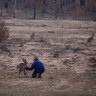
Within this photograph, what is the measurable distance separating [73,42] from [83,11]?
2418 centimetres

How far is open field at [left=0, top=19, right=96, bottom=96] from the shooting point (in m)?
9.22

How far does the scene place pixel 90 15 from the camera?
160 ft

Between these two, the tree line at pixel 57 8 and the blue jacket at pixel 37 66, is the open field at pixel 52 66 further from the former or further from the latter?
the tree line at pixel 57 8

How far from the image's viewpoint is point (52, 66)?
→ 1441 centimetres

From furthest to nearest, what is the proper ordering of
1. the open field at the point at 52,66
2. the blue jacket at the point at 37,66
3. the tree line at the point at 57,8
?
the tree line at the point at 57,8
the blue jacket at the point at 37,66
the open field at the point at 52,66

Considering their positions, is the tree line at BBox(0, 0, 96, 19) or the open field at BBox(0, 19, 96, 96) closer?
the open field at BBox(0, 19, 96, 96)

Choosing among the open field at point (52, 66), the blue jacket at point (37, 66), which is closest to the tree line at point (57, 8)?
the open field at point (52, 66)

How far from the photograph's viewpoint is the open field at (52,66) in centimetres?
922

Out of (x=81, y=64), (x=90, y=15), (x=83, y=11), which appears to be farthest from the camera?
(x=90, y=15)

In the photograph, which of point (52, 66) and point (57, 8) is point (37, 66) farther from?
point (57, 8)

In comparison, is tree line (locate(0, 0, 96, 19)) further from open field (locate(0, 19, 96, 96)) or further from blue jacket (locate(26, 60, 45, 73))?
blue jacket (locate(26, 60, 45, 73))

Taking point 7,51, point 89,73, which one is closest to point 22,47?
point 7,51

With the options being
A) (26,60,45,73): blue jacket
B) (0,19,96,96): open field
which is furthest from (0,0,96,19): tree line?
(26,60,45,73): blue jacket

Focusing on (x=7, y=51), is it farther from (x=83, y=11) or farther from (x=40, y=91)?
(x=83, y=11)
